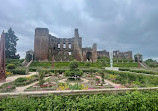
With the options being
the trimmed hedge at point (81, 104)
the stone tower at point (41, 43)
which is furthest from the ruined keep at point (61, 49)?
the trimmed hedge at point (81, 104)

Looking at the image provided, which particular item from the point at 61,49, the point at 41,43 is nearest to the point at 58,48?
the point at 61,49

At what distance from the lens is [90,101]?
2266 millimetres

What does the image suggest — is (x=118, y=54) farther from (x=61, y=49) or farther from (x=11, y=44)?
(x=11, y=44)

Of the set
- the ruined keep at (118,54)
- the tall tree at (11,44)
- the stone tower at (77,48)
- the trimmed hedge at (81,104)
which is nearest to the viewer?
the trimmed hedge at (81,104)

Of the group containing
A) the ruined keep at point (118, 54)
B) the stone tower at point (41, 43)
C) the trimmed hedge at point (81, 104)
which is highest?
the stone tower at point (41, 43)

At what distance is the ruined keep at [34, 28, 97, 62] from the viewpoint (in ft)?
122

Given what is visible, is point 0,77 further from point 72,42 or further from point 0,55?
point 72,42

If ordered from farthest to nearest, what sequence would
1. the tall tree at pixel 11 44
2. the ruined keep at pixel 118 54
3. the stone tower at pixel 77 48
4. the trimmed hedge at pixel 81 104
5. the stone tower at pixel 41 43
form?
1. the ruined keep at pixel 118 54
2. the stone tower at pixel 77 48
3. the stone tower at pixel 41 43
4. the tall tree at pixel 11 44
5. the trimmed hedge at pixel 81 104

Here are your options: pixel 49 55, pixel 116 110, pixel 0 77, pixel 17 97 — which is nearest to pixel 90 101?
pixel 116 110

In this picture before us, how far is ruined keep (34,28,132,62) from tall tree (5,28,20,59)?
28.2 ft

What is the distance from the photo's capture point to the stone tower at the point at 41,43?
36.7 metres

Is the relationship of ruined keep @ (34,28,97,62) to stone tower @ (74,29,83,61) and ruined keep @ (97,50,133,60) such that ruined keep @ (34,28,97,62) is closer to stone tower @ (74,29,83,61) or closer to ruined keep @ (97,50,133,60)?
stone tower @ (74,29,83,61)

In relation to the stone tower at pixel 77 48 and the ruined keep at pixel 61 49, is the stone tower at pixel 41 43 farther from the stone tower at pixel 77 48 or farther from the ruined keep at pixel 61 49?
the stone tower at pixel 77 48

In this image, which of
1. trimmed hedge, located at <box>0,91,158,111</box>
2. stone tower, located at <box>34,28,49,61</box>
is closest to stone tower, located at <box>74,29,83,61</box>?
stone tower, located at <box>34,28,49,61</box>
